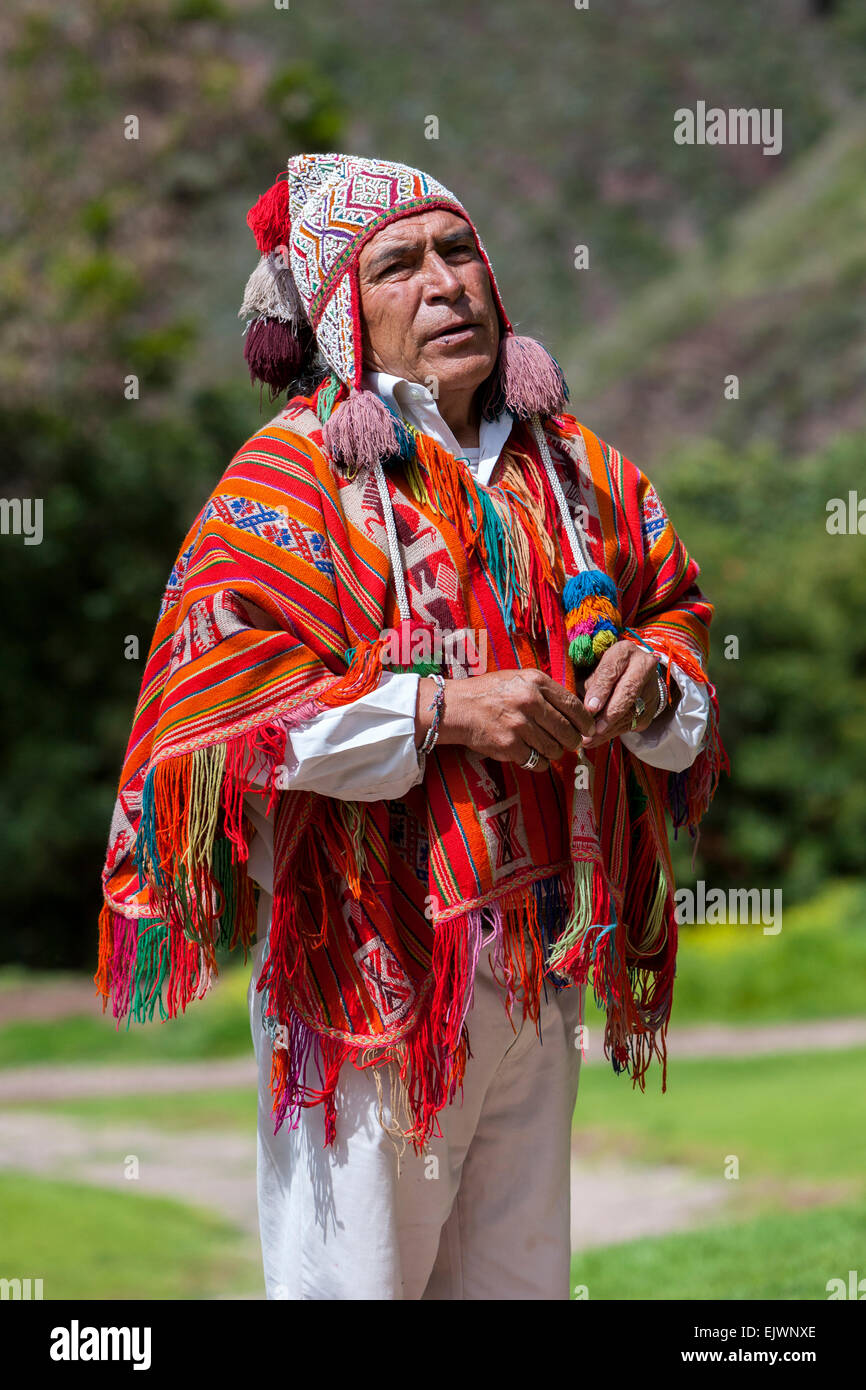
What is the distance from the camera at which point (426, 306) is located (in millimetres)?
2332

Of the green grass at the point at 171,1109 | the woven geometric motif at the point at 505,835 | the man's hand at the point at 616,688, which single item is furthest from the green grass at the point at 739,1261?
the green grass at the point at 171,1109

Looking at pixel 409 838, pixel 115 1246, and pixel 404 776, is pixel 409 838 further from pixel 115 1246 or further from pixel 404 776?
pixel 115 1246

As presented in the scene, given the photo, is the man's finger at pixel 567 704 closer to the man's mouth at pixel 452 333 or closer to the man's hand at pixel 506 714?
the man's hand at pixel 506 714

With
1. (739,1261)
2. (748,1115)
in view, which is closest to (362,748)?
(739,1261)

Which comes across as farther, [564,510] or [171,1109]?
[171,1109]

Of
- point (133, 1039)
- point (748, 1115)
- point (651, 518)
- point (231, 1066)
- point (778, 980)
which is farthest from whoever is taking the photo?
point (133, 1039)

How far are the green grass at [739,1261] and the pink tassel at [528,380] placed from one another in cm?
239

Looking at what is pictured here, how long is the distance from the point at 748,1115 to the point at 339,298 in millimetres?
4999

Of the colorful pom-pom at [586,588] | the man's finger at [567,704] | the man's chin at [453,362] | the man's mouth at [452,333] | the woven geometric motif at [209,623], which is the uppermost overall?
the man's mouth at [452,333]

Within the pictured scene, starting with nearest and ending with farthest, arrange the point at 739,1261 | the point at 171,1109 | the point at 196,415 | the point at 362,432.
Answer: the point at 362,432 < the point at 739,1261 < the point at 171,1109 < the point at 196,415

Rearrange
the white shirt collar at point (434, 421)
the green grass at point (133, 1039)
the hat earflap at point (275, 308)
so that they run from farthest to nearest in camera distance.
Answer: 1. the green grass at point (133, 1039)
2. the hat earflap at point (275, 308)
3. the white shirt collar at point (434, 421)

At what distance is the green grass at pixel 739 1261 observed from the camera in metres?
3.93

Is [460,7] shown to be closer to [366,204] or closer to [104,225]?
[104,225]
